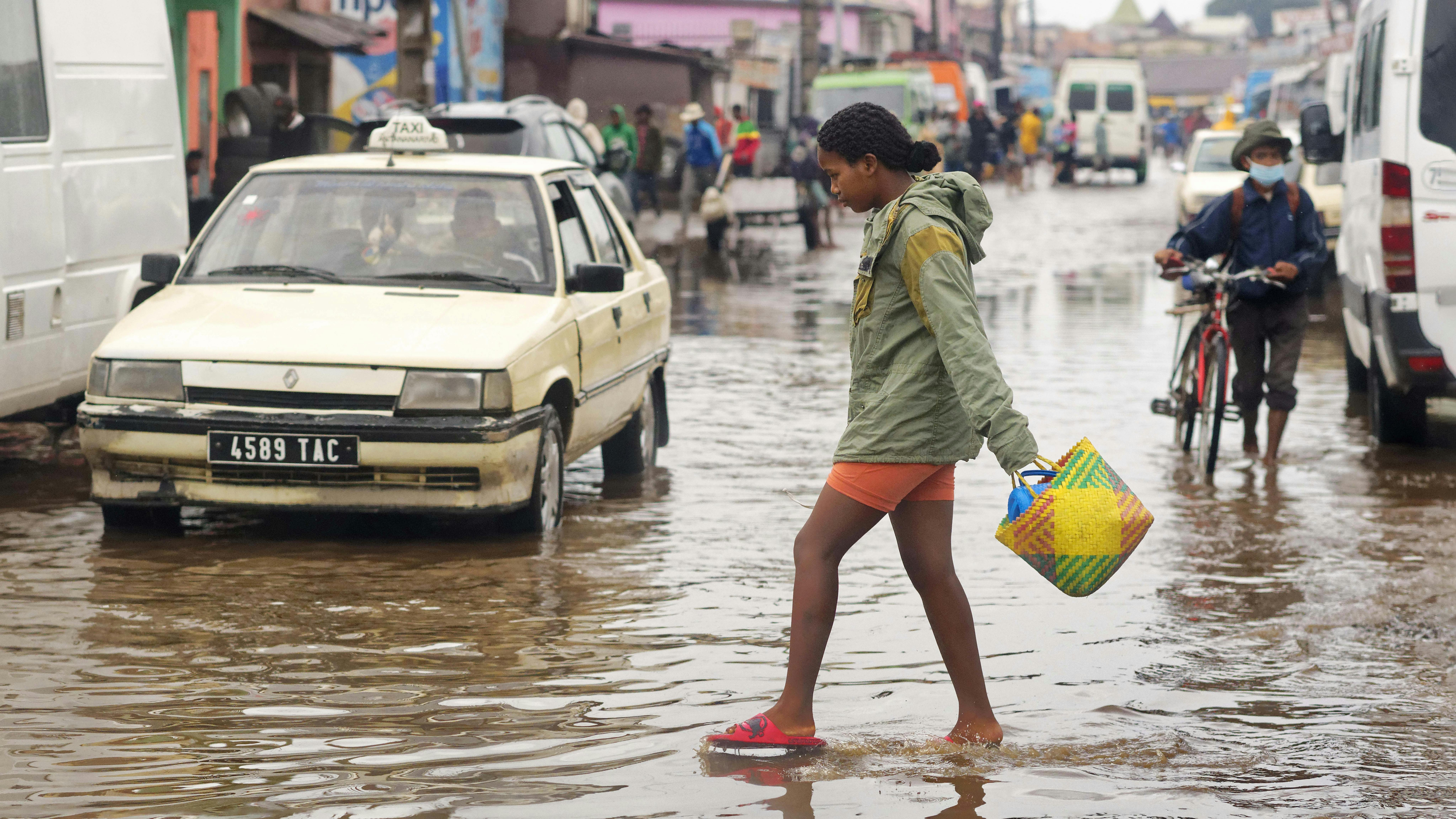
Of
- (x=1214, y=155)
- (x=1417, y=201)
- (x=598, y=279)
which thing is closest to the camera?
(x=598, y=279)

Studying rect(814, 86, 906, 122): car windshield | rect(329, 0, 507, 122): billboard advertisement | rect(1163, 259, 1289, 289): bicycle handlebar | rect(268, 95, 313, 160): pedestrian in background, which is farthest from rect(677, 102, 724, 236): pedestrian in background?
rect(1163, 259, 1289, 289): bicycle handlebar

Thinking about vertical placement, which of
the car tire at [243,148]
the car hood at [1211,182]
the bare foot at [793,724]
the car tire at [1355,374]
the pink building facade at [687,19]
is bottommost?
the car tire at [1355,374]

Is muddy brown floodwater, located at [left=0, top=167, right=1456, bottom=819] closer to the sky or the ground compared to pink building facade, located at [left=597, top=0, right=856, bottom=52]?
closer to the ground

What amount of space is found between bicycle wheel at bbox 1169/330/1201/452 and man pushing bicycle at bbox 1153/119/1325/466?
7.8 inches

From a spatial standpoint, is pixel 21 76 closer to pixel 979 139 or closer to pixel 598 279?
pixel 598 279

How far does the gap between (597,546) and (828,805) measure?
3347 millimetres

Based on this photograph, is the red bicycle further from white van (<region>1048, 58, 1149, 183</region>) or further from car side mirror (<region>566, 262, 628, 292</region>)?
white van (<region>1048, 58, 1149, 183</region>)

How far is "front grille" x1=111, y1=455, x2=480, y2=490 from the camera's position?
285 inches

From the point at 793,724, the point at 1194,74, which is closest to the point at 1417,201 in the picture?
the point at 793,724

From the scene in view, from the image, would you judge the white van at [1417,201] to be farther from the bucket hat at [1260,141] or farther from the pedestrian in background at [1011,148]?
the pedestrian in background at [1011,148]

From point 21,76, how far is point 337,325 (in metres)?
2.20

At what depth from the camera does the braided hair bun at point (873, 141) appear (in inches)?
186

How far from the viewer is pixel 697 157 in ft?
86.9

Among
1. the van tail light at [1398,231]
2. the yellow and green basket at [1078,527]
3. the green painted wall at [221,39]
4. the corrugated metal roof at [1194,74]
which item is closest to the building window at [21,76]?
the yellow and green basket at [1078,527]
